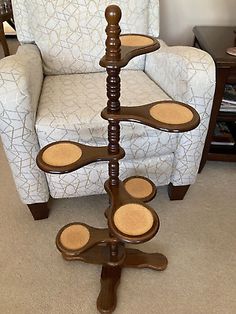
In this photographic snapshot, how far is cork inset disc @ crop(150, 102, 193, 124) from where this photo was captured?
2.65 ft

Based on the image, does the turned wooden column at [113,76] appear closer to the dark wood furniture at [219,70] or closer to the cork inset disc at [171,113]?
the cork inset disc at [171,113]

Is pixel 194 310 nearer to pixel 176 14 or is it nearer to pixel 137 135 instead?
pixel 137 135

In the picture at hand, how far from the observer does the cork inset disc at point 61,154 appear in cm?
87

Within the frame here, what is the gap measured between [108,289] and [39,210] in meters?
0.46

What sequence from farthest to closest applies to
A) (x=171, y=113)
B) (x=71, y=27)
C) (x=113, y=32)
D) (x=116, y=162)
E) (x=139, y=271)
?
(x=71, y=27) < (x=139, y=271) < (x=116, y=162) < (x=171, y=113) < (x=113, y=32)

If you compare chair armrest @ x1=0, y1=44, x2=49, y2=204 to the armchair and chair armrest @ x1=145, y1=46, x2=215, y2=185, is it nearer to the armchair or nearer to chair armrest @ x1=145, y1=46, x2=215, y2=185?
the armchair

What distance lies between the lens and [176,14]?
5.97 ft

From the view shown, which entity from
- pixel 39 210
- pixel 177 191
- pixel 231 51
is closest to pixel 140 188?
pixel 177 191

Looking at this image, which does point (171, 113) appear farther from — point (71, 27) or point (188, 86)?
point (71, 27)

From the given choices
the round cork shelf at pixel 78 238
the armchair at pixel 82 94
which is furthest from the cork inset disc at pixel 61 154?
the round cork shelf at pixel 78 238

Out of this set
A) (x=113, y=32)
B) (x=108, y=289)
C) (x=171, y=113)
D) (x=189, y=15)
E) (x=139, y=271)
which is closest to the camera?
(x=113, y=32)

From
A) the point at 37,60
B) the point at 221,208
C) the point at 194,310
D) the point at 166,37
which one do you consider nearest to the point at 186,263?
the point at 194,310

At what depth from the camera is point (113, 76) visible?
793 millimetres

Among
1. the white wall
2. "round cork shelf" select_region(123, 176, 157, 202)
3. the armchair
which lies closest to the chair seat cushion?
the armchair
